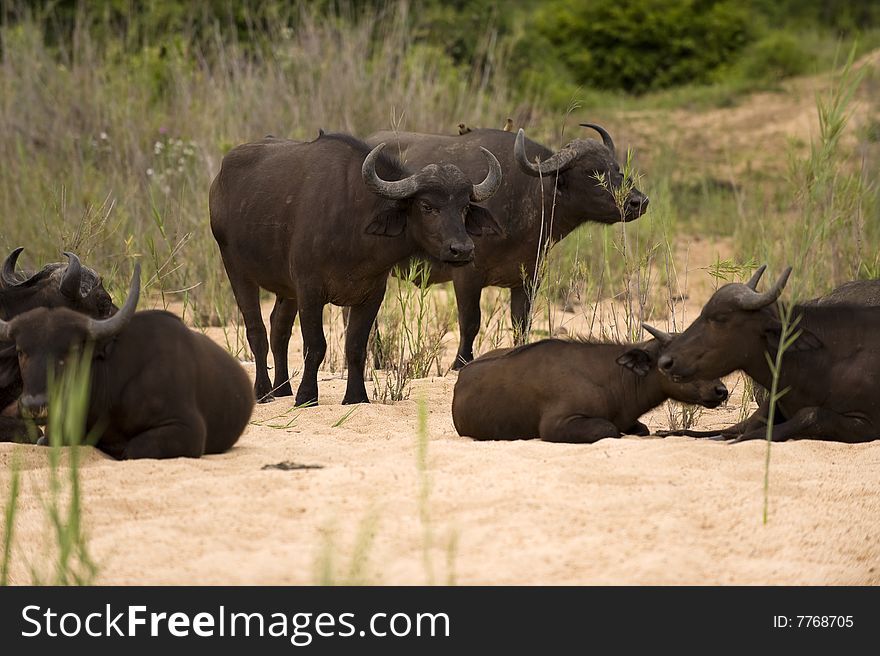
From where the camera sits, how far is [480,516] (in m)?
5.47

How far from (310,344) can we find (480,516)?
4.18 metres

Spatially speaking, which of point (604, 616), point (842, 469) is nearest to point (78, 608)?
point (604, 616)

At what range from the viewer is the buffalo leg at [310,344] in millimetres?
9320

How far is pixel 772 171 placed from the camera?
68.2 feet

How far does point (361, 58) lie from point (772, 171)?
24.5ft

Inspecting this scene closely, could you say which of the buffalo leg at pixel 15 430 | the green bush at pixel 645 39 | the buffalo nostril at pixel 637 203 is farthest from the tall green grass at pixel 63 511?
the green bush at pixel 645 39

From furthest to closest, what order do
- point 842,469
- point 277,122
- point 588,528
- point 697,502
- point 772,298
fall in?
point 277,122, point 772,298, point 842,469, point 697,502, point 588,528

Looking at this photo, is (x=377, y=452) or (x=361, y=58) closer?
(x=377, y=452)

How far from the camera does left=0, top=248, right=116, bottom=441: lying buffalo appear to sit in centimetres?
732

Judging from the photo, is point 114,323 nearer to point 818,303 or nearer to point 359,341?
point 359,341

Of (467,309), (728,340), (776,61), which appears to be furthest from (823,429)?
(776,61)

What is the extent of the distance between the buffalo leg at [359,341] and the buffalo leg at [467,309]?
163 cm

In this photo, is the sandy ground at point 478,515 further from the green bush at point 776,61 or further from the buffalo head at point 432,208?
the green bush at point 776,61

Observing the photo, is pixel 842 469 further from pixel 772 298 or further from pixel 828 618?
pixel 828 618
